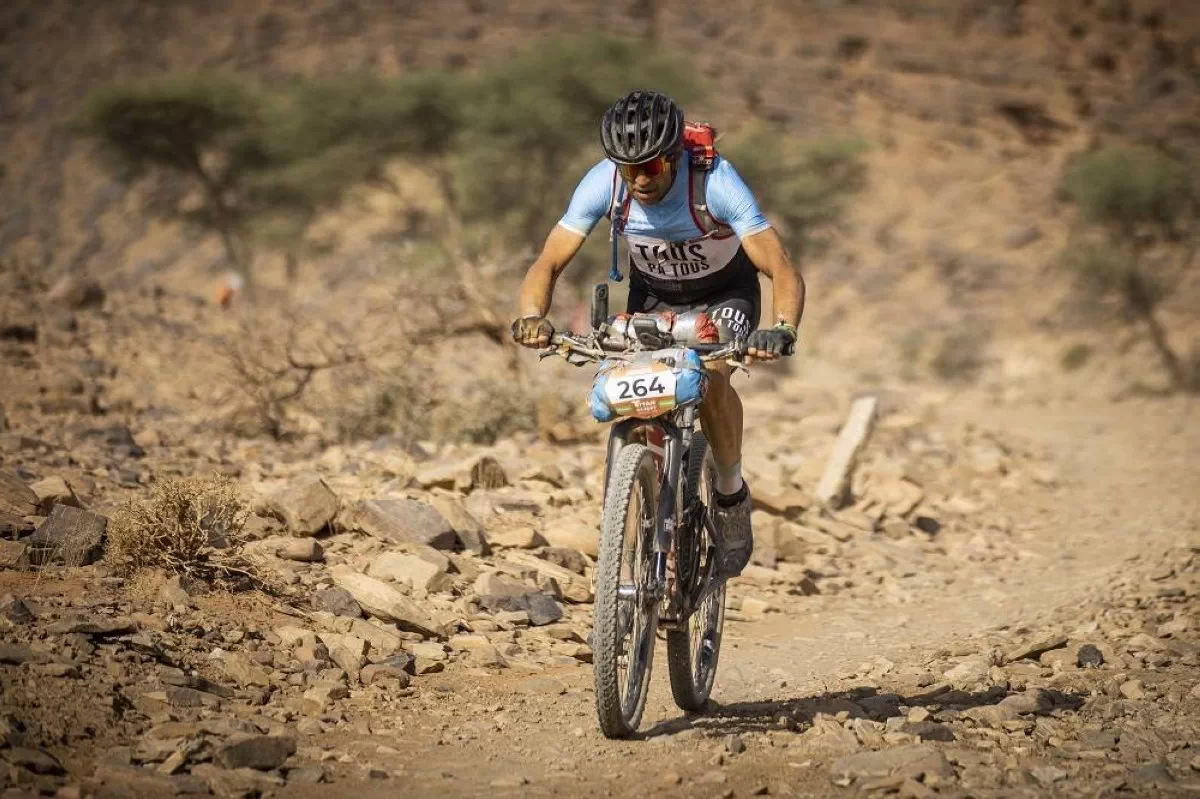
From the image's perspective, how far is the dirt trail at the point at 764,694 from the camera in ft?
14.3

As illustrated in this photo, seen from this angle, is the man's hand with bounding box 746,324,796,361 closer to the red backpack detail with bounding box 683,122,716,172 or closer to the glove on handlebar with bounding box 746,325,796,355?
the glove on handlebar with bounding box 746,325,796,355

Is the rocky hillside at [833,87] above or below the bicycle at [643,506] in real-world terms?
above

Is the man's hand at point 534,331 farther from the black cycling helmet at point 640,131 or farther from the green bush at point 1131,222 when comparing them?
the green bush at point 1131,222

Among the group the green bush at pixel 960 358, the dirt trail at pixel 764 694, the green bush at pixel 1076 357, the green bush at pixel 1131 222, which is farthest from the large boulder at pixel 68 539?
the green bush at pixel 1076 357

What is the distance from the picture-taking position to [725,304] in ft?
17.3

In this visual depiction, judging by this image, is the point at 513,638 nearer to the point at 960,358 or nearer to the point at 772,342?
the point at 772,342

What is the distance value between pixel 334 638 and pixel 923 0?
56.6m

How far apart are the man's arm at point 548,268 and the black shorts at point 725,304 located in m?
0.33

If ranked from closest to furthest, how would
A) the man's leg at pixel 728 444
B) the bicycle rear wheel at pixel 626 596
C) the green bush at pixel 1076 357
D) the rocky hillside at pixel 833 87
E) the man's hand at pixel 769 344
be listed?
the bicycle rear wheel at pixel 626 596, the man's hand at pixel 769 344, the man's leg at pixel 728 444, the green bush at pixel 1076 357, the rocky hillside at pixel 833 87

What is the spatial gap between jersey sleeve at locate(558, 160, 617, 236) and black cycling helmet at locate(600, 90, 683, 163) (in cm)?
26

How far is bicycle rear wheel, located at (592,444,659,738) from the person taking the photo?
4348 mm

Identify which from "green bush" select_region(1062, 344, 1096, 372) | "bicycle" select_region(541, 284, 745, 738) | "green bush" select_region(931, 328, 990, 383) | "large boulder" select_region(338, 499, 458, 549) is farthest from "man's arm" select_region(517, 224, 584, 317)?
"green bush" select_region(1062, 344, 1096, 372)

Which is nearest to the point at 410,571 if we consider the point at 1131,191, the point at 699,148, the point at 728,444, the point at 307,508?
the point at 307,508

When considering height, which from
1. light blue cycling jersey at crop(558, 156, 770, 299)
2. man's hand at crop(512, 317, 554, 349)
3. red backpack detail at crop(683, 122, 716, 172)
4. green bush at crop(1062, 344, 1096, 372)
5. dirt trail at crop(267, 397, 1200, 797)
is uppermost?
red backpack detail at crop(683, 122, 716, 172)
